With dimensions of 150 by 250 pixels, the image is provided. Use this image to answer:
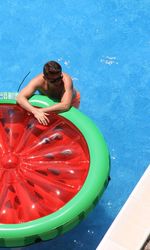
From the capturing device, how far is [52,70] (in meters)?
5.21

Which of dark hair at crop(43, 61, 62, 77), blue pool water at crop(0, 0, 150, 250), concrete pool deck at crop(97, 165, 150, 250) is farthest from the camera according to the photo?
blue pool water at crop(0, 0, 150, 250)

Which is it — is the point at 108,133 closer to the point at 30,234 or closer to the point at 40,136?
the point at 40,136

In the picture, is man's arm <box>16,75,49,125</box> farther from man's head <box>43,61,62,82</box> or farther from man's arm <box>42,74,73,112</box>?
man's head <box>43,61,62,82</box>

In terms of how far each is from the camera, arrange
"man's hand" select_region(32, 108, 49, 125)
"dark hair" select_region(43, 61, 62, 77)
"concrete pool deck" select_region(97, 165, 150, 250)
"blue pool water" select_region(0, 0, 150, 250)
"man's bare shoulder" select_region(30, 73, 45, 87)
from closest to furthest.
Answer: "concrete pool deck" select_region(97, 165, 150, 250) → "dark hair" select_region(43, 61, 62, 77) → "man's hand" select_region(32, 108, 49, 125) → "man's bare shoulder" select_region(30, 73, 45, 87) → "blue pool water" select_region(0, 0, 150, 250)

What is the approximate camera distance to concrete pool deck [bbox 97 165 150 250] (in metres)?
4.38

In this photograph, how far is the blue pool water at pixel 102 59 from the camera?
6508mm

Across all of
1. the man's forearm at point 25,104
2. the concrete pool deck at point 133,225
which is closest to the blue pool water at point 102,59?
the concrete pool deck at point 133,225

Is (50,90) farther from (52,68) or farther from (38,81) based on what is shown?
(52,68)

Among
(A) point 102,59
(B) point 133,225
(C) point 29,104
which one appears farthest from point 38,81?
(A) point 102,59

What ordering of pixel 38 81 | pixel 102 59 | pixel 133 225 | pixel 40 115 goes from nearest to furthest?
pixel 133 225 → pixel 40 115 → pixel 38 81 → pixel 102 59

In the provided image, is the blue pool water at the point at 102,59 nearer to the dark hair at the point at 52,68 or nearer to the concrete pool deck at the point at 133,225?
the concrete pool deck at the point at 133,225

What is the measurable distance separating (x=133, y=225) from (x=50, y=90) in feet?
6.13

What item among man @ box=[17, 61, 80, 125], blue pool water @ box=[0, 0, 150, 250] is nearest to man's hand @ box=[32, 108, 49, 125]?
man @ box=[17, 61, 80, 125]

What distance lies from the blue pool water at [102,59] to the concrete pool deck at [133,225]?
4.81ft
